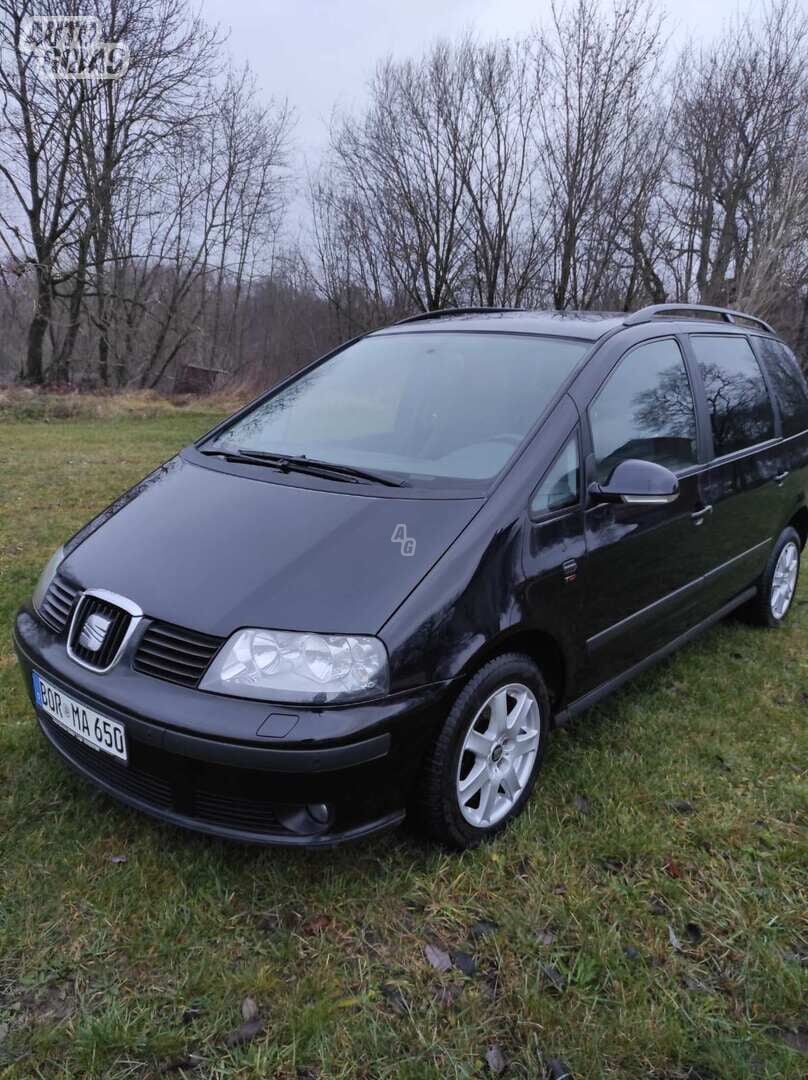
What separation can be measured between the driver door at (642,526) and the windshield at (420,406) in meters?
0.29

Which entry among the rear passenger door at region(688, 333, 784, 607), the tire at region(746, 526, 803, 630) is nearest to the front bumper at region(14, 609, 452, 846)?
the rear passenger door at region(688, 333, 784, 607)

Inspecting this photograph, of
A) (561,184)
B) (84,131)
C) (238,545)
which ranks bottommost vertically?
(238,545)

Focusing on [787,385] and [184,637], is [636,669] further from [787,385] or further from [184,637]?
[787,385]

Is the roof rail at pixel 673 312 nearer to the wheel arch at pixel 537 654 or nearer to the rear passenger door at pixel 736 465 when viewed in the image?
the rear passenger door at pixel 736 465

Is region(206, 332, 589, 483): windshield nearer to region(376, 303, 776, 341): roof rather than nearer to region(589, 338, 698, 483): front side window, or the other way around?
region(376, 303, 776, 341): roof

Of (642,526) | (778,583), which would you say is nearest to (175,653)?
(642,526)

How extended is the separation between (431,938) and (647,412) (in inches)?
83.9

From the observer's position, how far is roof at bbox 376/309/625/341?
306 centimetres

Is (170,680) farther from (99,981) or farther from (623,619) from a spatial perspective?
(623,619)

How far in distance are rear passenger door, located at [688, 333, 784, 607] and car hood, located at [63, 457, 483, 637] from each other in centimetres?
168

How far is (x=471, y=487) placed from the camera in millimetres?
2438

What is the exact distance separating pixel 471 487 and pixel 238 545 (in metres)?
0.77

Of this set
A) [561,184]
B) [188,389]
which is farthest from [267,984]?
[188,389]

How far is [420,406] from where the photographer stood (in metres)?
3.04
